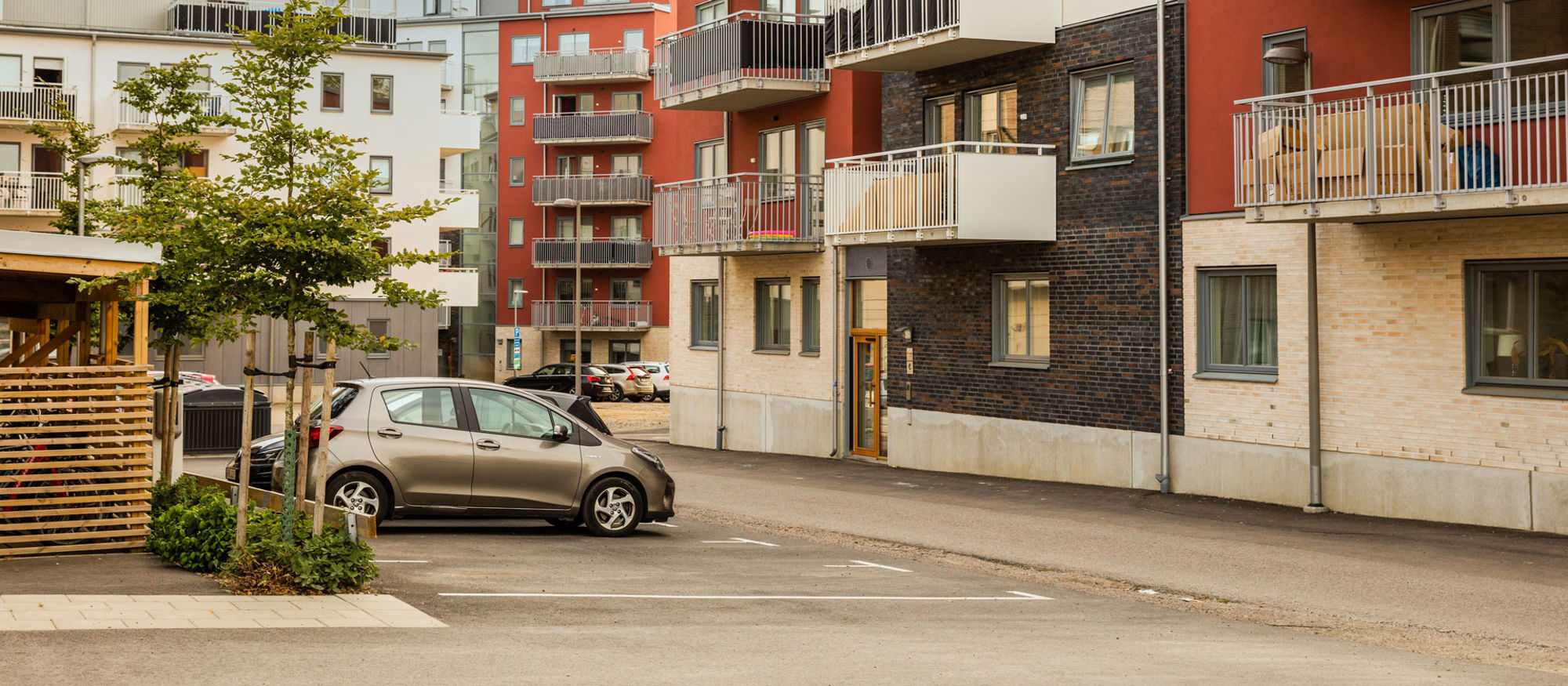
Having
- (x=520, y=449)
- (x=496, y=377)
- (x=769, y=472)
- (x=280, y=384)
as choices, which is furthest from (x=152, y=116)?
(x=520, y=449)

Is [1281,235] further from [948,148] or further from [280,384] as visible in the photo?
[280,384]

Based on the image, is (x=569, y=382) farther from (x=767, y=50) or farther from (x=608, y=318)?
(x=767, y=50)

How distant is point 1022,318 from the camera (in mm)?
23562

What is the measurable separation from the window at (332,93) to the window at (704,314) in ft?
80.0

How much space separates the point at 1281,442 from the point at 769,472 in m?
8.90

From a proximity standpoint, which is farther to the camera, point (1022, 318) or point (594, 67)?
point (594, 67)

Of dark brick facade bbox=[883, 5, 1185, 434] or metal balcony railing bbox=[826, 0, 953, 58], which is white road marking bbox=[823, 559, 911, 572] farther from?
metal balcony railing bbox=[826, 0, 953, 58]

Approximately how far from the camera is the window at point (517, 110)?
71.9 meters

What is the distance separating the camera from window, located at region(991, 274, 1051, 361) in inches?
907

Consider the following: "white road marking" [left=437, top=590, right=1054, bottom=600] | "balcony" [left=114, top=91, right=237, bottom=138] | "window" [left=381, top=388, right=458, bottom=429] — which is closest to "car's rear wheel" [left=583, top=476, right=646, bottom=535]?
"window" [left=381, top=388, right=458, bottom=429]

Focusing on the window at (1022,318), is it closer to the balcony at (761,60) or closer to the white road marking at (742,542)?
the balcony at (761,60)

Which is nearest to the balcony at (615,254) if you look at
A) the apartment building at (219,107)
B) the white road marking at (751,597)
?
the apartment building at (219,107)

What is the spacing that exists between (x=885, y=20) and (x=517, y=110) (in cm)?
4990

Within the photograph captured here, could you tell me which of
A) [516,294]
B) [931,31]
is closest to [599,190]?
[516,294]
